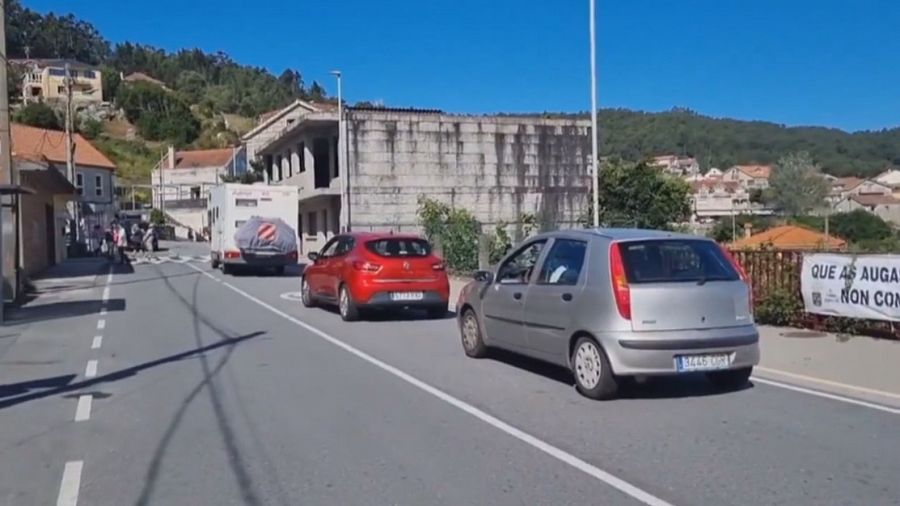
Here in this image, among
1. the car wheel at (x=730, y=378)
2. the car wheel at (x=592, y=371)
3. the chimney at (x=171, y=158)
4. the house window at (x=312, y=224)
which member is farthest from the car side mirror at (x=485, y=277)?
the chimney at (x=171, y=158)

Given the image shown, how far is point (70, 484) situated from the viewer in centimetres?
627

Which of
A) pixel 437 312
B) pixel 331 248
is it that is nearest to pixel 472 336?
pixel 437 312

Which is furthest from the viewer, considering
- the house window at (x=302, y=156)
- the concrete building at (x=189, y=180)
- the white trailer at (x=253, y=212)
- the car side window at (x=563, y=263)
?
the concrete building at (x=189, y=180)

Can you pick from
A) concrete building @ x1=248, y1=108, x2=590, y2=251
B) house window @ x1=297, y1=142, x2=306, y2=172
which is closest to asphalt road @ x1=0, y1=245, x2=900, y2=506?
concrete building @ x1=248, y1=108, x2=590, y2=251

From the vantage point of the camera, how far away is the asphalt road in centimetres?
598

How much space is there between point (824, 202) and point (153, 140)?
326 feet

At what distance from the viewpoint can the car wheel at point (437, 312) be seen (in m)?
17.1

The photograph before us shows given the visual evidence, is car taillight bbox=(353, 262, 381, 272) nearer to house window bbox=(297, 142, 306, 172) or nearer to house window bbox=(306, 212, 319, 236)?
house window bbox=(297, 142, 306, 172)

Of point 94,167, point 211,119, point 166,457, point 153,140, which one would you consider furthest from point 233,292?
point 211,119

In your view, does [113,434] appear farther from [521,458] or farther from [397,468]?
[521,458]

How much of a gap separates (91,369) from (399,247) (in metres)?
6.49

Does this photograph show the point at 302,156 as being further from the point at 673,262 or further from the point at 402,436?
the point at 402,436

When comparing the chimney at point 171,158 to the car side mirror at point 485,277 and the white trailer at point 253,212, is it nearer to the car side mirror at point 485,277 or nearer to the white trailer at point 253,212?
the white trailer at point 253,212

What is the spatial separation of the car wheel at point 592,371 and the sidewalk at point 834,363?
2.45 meters
